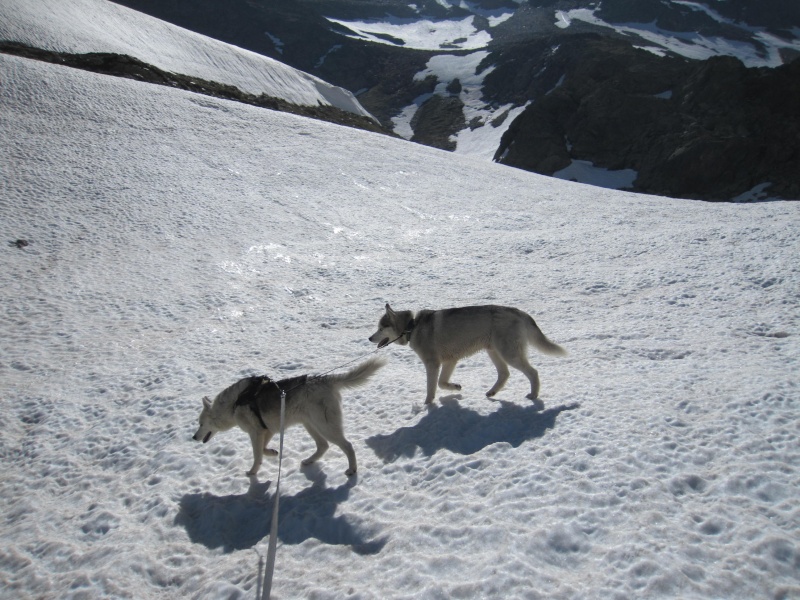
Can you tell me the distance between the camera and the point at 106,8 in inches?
2063

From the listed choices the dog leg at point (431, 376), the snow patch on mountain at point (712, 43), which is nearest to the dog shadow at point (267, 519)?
the dog leg at point (431, 376)

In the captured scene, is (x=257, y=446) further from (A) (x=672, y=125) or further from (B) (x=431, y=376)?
(A) (x=672, y=125)

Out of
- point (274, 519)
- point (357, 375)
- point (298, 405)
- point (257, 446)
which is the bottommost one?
point (257, 446)

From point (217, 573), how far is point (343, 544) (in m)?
1.31

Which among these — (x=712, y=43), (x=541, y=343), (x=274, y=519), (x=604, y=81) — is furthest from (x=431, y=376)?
(x=712, y=43)

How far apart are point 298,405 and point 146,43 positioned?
55.2m

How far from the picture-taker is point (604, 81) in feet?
266

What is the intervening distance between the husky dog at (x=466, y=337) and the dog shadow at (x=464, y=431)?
1.40 ft

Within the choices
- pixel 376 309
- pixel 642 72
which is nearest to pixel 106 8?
pixel 376 309

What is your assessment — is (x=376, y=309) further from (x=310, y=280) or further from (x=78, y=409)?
(x=78, y=409)

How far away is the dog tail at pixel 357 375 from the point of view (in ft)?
21.9

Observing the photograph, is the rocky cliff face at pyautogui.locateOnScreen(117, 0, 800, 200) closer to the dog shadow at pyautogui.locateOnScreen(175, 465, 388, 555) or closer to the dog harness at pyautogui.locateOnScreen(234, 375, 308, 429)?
the dog harness at pyautogui.locateOnScreen(234, 375, 308, 429)

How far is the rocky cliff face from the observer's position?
62.3m

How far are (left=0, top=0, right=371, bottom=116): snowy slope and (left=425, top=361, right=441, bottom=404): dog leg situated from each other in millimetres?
44159
